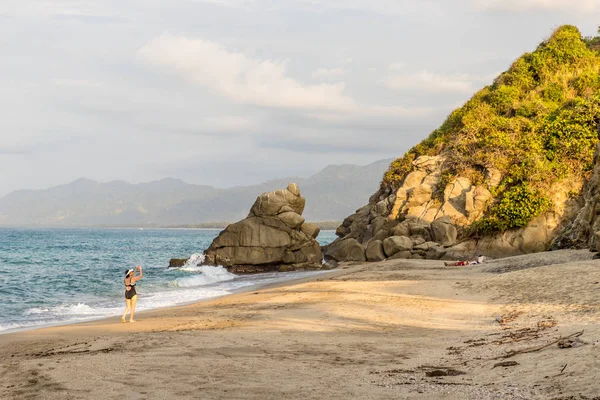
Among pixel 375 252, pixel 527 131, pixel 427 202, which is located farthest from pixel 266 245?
pixel 527 131

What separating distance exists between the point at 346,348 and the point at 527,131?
34753 millimetres

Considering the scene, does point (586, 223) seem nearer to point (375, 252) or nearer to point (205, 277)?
point (375, 252)

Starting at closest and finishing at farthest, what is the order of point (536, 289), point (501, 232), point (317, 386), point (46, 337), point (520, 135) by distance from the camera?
point (317, 386)
point (46, 337)
point (536, 289)
point (501, 232)
point (520, 135)

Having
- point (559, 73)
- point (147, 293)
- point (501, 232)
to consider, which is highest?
point (559, 73)

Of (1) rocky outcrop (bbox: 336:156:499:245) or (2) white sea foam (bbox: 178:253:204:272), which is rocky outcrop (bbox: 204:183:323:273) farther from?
(1) rocky outcrop (bbox: 336:156:499:245)

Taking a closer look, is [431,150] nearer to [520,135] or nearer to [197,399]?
[520,135]

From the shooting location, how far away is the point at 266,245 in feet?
133

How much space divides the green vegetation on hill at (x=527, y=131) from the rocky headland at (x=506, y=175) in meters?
0.08

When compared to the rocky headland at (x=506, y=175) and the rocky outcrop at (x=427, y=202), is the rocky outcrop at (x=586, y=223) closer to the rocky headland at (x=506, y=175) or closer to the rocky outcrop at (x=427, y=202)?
the rocky headland at (x=506, y=175)

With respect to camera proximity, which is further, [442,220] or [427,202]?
[427,202]

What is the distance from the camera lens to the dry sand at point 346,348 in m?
7.82

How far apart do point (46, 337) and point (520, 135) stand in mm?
35977

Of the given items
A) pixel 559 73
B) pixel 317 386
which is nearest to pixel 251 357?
pixel 317 386

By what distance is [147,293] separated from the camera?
29.5 meters
